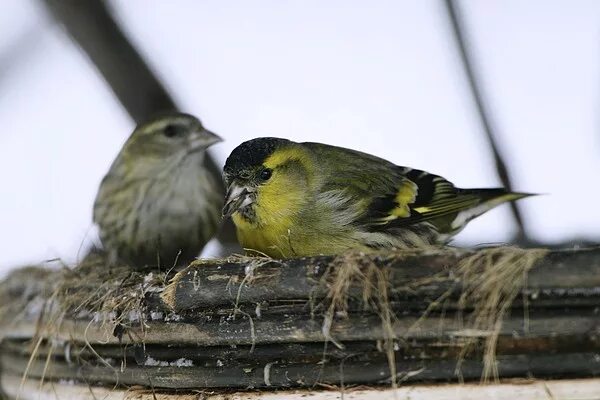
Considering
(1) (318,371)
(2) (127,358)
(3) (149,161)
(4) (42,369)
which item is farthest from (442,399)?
(3) (149,161)

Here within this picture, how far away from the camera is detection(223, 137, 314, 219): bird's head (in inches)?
81.7

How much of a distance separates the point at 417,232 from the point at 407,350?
34.9 inches

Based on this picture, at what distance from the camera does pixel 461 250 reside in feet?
4.41

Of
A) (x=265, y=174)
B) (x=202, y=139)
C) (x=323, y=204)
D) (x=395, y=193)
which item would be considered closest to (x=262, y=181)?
(x=265, y=174)

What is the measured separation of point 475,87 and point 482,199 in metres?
0.29

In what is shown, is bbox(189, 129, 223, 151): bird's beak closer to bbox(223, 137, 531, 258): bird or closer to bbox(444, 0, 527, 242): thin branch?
bbox(223, 137, 531, 258): bird

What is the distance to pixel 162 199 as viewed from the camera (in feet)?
9.30

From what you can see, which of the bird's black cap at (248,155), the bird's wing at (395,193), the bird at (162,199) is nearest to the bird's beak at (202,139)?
the bird at (162,199)

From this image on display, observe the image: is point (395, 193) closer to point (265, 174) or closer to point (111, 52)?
point (265, 174)

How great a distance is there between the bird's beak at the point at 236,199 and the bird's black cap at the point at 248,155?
1.4 inches

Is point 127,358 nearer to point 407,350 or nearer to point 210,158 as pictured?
point 407,350

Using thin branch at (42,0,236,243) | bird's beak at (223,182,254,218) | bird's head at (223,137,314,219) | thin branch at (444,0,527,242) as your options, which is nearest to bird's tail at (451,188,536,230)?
thin branch at (444,0,527,242)

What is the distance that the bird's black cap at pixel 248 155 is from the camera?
2.08 metres

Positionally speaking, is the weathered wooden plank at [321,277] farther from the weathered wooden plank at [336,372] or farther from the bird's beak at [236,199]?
the bird's beak at [236,199]
